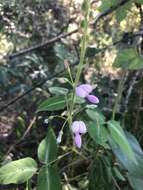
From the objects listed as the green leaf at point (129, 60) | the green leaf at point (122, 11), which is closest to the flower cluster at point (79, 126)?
the green leaf at point (129, 60)

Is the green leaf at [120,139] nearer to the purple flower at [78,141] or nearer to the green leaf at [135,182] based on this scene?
the purple flower at [78,141]

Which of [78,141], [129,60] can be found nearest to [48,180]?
[78,141]

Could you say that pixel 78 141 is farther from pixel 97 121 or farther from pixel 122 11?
pixel 122 11

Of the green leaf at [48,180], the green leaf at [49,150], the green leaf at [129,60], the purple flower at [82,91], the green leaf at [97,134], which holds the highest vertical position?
the green leaf at [129,60]

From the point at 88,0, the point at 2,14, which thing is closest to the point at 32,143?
the point at 2,14

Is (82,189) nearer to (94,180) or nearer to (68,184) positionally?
(68,184)
